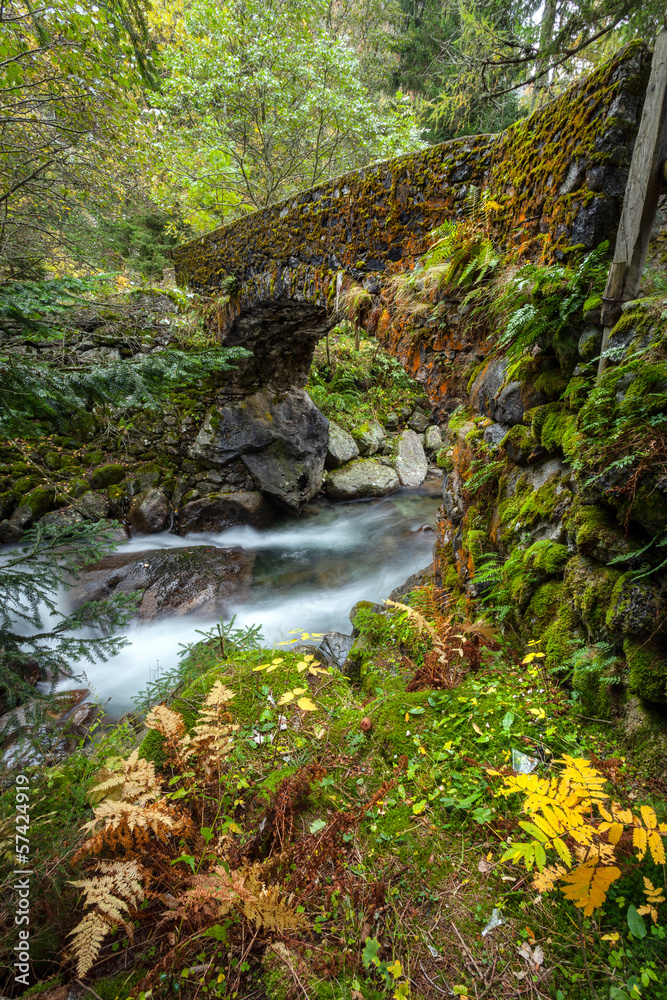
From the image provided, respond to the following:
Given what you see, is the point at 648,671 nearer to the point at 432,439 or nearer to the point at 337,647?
the point at 337,647

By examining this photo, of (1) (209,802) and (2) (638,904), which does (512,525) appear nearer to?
(2) (638,904)

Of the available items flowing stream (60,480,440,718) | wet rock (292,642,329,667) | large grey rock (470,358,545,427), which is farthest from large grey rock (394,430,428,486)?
wet rock (292,642,329,667)

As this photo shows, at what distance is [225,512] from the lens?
28.4ft

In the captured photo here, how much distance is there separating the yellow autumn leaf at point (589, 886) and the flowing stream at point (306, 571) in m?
3.55

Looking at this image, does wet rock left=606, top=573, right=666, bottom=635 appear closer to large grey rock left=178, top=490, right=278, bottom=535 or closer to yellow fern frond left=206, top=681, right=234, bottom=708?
yellow fern frond left=206, top=681, right=234, bottom=708

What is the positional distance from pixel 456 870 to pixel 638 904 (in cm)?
56

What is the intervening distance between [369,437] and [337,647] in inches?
317

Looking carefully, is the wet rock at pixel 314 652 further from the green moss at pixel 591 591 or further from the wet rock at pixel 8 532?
the wet rock at pixel 8 532

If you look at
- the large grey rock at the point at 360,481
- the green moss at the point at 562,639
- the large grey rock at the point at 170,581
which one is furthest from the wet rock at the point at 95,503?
the green moss at the point at 562,639

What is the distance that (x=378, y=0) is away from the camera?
11086 millimetres

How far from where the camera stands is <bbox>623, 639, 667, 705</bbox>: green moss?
170 centimetres

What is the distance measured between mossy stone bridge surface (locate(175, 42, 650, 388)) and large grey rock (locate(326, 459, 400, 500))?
149 inches

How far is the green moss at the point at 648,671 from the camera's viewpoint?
66.7 inches

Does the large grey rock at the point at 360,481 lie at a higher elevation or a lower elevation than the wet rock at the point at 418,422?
lower
